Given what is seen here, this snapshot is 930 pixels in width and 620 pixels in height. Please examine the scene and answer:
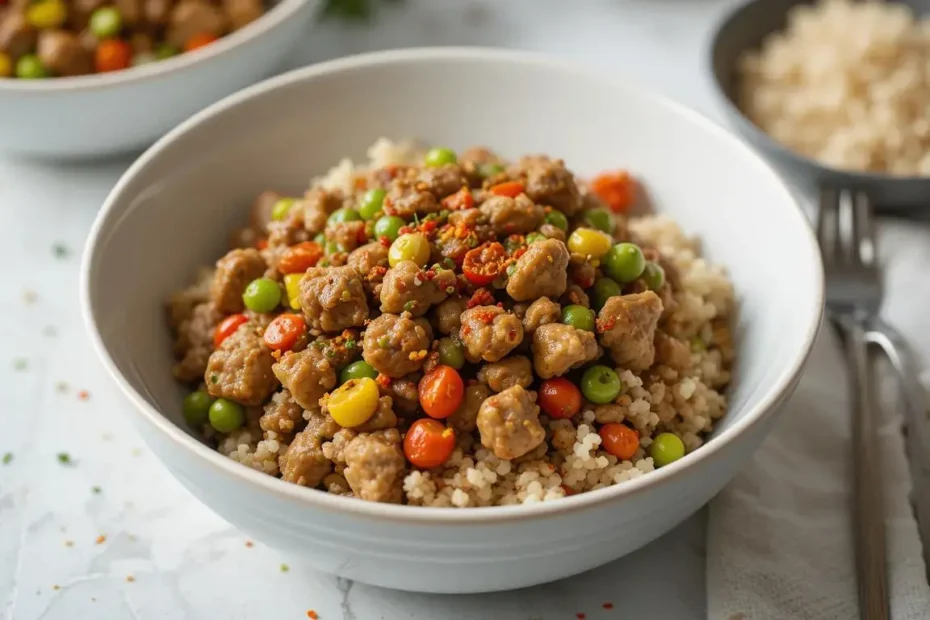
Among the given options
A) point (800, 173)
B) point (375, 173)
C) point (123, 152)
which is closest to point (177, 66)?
point (123, 152)

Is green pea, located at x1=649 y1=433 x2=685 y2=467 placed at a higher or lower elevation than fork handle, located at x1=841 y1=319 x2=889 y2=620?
higher

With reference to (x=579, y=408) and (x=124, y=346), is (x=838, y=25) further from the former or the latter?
(x=124, y=346)

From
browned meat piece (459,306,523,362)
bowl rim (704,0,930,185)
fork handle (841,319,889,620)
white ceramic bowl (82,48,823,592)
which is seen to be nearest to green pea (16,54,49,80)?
white ceramic bowl (82,48,823,592)

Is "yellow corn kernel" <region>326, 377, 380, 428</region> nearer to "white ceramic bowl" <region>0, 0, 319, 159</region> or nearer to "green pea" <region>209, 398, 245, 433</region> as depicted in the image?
"green pea" <region>209, 398, 245, 433</region>

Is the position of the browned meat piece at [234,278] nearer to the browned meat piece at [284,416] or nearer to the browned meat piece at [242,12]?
the browned meat piece at [284,416]

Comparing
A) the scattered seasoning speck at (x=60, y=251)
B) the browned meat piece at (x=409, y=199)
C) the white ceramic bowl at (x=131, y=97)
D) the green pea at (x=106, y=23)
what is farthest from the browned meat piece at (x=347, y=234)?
the green pea at (x=106, y=23)

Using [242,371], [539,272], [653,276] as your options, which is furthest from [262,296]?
[653,276]
